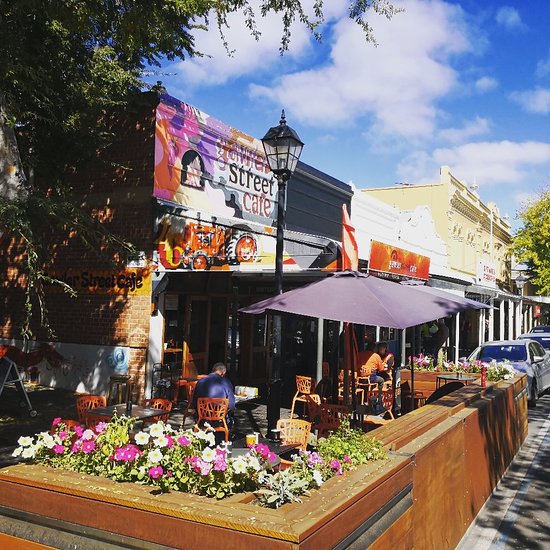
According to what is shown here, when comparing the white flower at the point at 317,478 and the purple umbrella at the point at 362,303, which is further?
the purple umbrella at the point at 362,303

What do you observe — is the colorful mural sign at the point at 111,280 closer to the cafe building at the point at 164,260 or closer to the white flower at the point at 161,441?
the cafe building at the point at 164,260

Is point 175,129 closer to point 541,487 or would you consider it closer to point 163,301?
point 163,301

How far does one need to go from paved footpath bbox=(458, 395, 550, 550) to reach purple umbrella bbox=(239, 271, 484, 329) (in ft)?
7.07

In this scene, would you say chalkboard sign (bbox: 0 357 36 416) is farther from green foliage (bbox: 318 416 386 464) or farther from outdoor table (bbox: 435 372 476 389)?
outdoor table (bbox: 435 372 476 389)

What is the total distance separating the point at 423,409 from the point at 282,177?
326 cm

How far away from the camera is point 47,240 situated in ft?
42.4

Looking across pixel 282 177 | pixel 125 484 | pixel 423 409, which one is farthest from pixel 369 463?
pixel 282 177

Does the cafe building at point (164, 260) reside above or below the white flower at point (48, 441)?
above

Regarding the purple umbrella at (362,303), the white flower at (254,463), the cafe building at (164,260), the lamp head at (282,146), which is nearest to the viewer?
the white flower at (254,463)

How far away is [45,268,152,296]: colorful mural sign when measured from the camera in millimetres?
11477

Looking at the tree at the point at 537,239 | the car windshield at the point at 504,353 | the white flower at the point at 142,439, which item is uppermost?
the tree at the point at 537,239

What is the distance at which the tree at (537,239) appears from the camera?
36562 mm

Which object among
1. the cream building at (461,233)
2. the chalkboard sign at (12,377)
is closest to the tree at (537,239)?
the cream building at (461,233)

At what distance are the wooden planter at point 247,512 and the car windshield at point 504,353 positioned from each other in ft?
30.8
